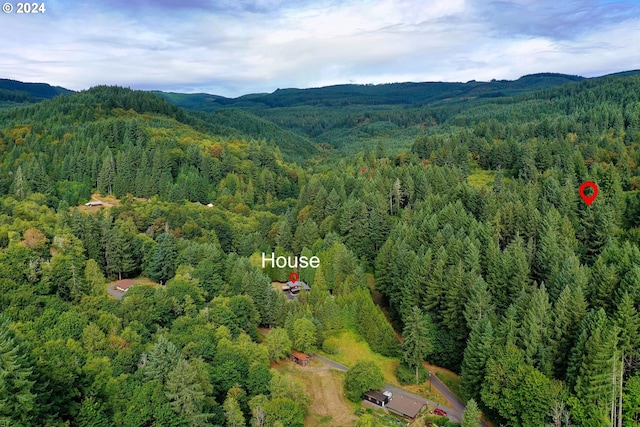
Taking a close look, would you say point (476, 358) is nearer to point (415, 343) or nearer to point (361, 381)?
point (415, 343)

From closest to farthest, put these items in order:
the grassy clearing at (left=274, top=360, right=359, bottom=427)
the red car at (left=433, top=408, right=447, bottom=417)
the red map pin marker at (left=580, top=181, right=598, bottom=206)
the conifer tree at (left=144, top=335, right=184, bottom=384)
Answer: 1. the conifer tree at (left=144, top=335, right=184, bottom=384)
2. the grassy clearing at (left=274, top=360, right=359, bottom=427)
3. the red car at (left=433, top=408, right=447, bottom=417)
4. the red map pin marker at (left=580, top=181, right=598, bottom=206)

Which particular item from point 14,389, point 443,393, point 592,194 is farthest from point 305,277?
point 14,389

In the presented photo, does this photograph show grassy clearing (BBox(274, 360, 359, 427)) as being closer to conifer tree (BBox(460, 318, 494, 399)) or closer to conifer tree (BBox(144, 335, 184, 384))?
conifer tree (BBox(460, 318, 494, 399))

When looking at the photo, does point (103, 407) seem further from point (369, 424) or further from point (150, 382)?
point (369, 424)

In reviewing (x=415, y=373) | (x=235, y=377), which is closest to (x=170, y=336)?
(x=235, y=377)

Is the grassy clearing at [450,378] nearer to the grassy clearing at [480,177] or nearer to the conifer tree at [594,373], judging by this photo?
the conifer tree at [594,373]

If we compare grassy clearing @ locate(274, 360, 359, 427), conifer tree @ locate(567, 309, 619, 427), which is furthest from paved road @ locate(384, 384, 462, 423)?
conifer tree @ locate(567, 309, 619, 427)
